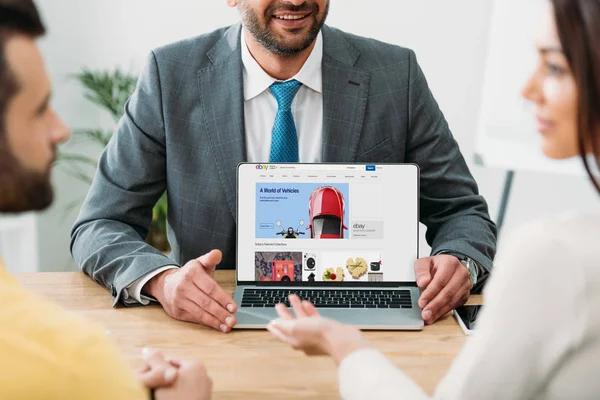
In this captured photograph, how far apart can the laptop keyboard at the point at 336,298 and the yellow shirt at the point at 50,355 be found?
0.62 m

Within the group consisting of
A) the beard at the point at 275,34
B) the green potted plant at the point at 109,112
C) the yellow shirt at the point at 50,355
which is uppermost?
the beard at the point at 275,34

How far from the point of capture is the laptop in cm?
154

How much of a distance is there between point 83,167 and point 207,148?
1.92 meters

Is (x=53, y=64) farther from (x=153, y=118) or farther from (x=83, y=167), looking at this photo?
→ (x=153, y=118)

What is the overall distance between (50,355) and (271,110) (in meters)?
1.19

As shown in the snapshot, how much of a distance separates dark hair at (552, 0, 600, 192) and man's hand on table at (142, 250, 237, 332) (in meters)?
0.76

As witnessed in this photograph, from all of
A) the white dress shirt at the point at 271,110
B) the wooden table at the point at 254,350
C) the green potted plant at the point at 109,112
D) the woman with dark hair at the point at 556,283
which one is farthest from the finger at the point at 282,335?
the green potted plant at the point at 109,112

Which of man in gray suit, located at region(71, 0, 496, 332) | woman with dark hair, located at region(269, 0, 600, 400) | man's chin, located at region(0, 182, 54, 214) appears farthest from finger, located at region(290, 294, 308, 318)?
man in gray suit, located at region(71, 0, 496, 332)

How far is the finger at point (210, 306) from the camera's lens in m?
1.39

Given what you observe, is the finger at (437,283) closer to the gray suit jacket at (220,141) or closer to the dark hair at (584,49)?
the gray suit jacket at (220,141)

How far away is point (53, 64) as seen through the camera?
11.3 feet

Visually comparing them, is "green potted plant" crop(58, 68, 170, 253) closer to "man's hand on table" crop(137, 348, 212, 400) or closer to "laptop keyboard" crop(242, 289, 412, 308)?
"laptop keyboard" crop(242, 289, 412, 308)

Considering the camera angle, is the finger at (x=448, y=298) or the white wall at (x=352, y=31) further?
the white wall at (x=352, y=31)

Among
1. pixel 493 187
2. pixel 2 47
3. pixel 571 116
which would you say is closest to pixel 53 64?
pixel 493 187
